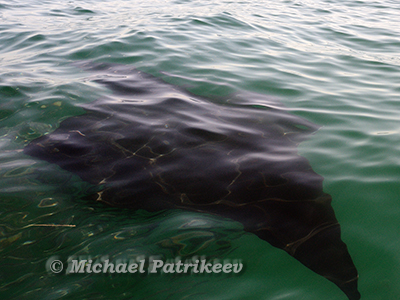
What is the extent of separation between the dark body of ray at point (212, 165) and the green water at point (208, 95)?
0.13 m

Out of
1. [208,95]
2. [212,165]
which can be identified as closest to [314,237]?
[212,165]

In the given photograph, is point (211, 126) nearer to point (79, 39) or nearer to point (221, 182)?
point (221, 182)

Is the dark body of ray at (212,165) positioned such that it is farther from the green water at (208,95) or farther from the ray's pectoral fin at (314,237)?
the green water at (208,95)

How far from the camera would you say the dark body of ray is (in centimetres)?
279

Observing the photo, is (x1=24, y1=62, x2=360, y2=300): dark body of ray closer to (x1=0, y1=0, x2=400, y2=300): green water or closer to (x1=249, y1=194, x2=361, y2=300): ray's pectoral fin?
(x1=249, y1=194, x2=361, y2=300): ray's pectoral fin

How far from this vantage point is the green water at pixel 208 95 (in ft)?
8.20

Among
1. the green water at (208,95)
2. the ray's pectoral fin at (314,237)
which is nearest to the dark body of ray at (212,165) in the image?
the ray's pectoral fin at (314,237)

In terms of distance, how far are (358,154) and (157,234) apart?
264 cm

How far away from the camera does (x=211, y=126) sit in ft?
14.3

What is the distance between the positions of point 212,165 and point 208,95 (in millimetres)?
2404

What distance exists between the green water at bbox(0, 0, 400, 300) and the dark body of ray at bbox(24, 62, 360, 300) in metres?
0.13

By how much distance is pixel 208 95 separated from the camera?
5.66 meters

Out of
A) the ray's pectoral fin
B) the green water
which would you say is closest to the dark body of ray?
the ray's pectoral fin

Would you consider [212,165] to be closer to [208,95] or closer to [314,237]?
[314,237]
